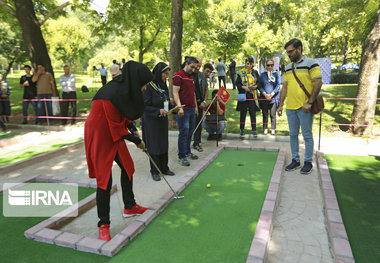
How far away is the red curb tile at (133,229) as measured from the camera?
3.13m

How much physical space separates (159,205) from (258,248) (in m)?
1.51

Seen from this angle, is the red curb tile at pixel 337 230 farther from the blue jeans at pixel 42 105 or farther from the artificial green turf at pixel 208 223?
the blue jeans at pixel 42 105

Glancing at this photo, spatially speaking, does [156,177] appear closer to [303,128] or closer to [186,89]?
[186,89]

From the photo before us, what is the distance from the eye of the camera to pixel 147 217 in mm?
3492

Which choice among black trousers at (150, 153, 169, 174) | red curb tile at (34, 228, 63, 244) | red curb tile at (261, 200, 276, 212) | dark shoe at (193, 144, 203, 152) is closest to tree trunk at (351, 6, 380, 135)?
dark shoe at (193, 144, 203, 152)

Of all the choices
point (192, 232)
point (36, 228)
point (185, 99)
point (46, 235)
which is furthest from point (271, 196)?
point (36, 228)

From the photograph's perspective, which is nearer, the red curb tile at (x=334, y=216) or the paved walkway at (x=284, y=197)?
the paved walkway at (x=284, y=197)

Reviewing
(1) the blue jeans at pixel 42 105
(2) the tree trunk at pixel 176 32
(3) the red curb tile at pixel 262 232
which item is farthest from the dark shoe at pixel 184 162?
(1) the blue jeans at pixel 42 105

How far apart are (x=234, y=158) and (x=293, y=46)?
260cm

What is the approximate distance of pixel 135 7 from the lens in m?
13.5

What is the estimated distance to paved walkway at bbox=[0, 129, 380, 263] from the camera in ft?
9.79

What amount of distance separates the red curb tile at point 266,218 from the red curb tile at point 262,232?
0.05 meters

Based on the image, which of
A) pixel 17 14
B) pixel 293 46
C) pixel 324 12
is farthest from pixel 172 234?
pixel 324 12

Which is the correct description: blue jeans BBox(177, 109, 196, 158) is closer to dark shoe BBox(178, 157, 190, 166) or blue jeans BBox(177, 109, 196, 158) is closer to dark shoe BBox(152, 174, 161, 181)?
dark shoe BBox(178, 157, 190, 166)
